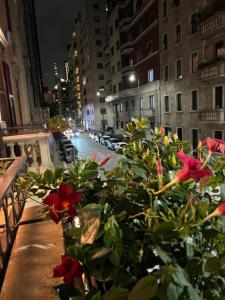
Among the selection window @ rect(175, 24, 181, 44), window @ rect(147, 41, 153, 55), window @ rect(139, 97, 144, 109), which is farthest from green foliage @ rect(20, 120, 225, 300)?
window @ rect(139, 97, 144, 109)

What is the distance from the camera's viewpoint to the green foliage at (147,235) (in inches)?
33.4

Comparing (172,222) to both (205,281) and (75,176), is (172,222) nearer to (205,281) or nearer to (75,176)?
(205,281)

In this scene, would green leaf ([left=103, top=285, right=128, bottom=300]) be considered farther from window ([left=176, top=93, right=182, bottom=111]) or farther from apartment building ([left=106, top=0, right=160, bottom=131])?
apartment building ([left=106, top=0, right=160, bottom=131])

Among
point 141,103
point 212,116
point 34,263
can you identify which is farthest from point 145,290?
point 141,103

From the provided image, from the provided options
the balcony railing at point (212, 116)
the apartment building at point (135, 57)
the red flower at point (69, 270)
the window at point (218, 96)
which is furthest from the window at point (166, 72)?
the red flower at point (69, 270)

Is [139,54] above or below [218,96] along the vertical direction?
above

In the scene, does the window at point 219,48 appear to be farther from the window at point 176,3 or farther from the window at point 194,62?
the window at point 176,3

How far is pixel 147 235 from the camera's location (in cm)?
119

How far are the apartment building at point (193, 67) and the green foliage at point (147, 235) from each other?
14907 millimetres

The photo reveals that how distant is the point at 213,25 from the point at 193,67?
11.4 ft

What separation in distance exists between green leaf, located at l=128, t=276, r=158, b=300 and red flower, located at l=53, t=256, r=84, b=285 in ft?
1.02

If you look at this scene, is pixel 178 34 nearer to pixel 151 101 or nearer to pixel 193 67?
pixel 193 67

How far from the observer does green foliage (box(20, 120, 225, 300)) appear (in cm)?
85

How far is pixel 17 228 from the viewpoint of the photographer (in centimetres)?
272
